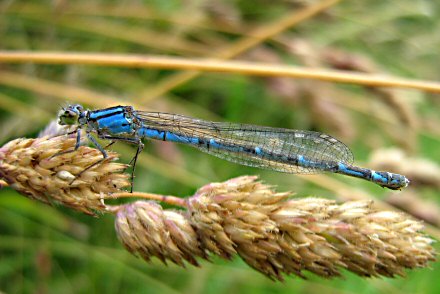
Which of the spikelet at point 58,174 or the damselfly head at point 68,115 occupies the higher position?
the damselfly head at point 68,115

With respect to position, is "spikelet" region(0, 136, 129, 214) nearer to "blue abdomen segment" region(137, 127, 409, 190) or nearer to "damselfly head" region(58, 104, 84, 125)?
"damselfly head" region(58, 104, 84, 125)

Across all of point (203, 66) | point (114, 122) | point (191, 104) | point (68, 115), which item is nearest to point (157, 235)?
point (68, 115)

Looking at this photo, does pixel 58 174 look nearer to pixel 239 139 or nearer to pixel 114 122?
pixel 114 122

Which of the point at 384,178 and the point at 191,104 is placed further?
the point at 191,104

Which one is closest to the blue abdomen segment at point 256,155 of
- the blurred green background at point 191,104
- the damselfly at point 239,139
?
the damselfly at point 239,139

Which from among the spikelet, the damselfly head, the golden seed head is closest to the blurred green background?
the damselfly head

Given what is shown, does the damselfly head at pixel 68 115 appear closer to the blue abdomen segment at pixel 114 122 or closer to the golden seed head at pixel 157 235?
the blue abdomen segment at pixel 114 122
